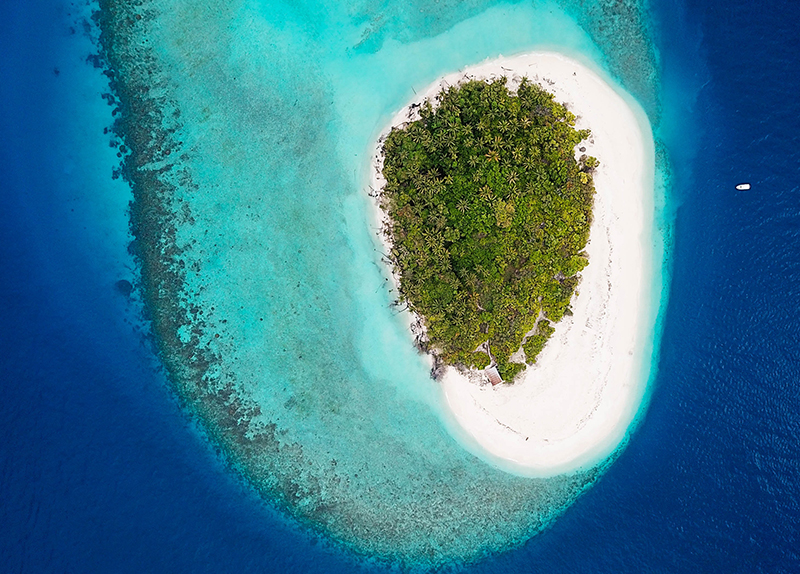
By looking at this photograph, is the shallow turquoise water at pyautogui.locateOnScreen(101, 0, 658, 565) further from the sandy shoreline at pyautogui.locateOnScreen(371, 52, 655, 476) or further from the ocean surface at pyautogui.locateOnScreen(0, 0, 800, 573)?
the sandy shoreline at pyautogui.locateOnScreen(371, 52, 655, 476)

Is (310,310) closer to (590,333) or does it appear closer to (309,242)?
(309,242)

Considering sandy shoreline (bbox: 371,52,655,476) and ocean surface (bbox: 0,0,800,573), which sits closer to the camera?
sandy shoreline (bbox: 371,52,655,476)

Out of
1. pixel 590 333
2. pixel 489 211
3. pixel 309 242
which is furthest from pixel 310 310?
pixel 590 333

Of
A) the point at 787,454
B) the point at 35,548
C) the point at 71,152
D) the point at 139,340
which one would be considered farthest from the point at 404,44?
the point at 35,548

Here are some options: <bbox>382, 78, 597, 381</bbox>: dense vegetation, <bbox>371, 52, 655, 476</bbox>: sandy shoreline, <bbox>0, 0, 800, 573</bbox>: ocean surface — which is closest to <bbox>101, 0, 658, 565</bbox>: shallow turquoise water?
<bbox>0, 0, 800, 573</bbox>: ocean surface

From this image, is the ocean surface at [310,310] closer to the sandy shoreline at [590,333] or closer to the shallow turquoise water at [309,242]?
the shallow turquoise water at [309,242]

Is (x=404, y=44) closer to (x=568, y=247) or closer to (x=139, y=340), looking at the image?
(x=568, y=247)
